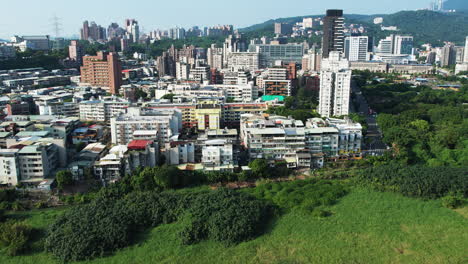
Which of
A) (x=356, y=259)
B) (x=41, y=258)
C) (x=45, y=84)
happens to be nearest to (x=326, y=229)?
(x=356, y=259)

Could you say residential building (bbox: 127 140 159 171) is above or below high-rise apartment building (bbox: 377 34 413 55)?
below

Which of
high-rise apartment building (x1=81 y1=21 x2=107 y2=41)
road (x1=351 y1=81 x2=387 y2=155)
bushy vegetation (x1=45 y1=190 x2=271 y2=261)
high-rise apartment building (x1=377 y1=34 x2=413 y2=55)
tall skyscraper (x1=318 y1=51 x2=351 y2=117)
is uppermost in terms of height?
high-rise apartment building (x1=81 y1=21 x2=107 y2=41)

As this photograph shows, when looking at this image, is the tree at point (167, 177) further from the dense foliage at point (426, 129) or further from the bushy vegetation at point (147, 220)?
the dense foliage at point (426, 129)

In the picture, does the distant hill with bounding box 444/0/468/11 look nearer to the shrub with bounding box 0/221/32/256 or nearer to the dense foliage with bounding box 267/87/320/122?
the dense foliage with bounding box 267/87/320/122

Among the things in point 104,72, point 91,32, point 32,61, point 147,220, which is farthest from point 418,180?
point 91,32

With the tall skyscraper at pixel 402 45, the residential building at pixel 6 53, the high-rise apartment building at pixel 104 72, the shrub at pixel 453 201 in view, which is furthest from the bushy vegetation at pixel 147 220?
the tall skyscraper at pixel 402 45

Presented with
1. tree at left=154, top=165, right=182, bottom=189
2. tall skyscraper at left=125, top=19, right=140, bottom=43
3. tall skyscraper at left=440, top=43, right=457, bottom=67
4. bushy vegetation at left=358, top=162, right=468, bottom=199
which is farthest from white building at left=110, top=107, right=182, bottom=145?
tall skyscraper at left=125, top=19, right=140, bottom=43

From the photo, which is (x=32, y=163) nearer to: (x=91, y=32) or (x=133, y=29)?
(x=91, y=32)

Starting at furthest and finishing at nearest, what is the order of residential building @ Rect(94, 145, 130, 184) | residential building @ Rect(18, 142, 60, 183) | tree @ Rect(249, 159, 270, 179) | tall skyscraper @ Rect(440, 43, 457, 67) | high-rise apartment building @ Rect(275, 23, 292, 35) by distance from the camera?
1. high-rise apartment building @ Rect(275, 23, 292, 35)
2. tall skyscraper @ Rect(440, 43, 457, 67)
3. tree @ Rect(249, 159, 270, 179)
4. residential building @ Rect(94, 145, 130, 184)
5. residential building @ Rect(18, 142, 60, 183)
